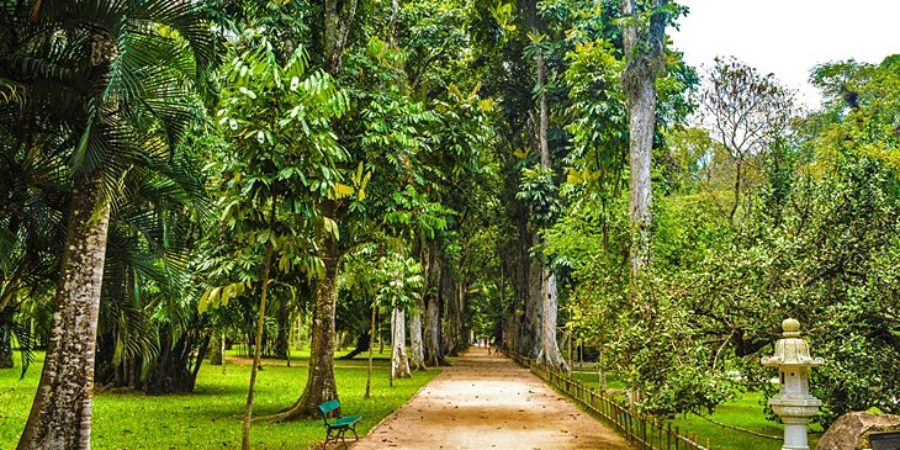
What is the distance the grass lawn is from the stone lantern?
120 inches

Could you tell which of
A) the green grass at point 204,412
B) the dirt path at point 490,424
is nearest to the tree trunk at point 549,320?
the green grass at point 204,412

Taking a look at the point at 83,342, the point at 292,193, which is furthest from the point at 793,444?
the point at 83,342

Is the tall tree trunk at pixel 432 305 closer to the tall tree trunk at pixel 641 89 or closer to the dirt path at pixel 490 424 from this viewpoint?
the dirt path at pixel 490 424

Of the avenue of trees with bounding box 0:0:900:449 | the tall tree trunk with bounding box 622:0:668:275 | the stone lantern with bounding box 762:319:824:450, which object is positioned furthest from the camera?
the tall tree trunk with bounding box 622:0:668:275

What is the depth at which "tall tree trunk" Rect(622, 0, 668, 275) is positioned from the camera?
48.8ft

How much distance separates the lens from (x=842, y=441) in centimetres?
784

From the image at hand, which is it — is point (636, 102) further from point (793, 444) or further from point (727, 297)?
point (793, 444)

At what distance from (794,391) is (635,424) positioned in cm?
544

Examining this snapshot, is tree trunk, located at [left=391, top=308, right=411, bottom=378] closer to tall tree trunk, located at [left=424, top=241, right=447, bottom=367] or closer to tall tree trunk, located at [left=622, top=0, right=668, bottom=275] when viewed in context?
tall tree trunk, located at [left=424, top=241, right=447, bottom=367]

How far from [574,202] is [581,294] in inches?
400

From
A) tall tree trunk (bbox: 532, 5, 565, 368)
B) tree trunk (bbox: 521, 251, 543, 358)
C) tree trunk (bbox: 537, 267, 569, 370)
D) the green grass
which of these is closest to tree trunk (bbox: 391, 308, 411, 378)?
the green grass

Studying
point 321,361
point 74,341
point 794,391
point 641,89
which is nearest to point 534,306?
point 641,89

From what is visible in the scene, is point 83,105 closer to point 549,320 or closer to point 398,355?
point 398,355

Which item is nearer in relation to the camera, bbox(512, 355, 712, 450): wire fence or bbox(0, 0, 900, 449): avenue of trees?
bbox(0, 0, 900, 449): avenue of trees
